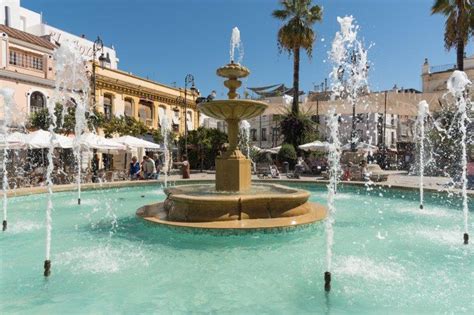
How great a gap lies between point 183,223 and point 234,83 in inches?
182

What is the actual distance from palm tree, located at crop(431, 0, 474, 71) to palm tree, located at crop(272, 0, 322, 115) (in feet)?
28.3

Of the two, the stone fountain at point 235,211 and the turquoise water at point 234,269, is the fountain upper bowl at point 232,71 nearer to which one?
the stone fountain at point 235,211

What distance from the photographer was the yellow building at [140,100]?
1238 inches

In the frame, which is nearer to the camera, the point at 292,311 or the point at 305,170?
the point at 292,311

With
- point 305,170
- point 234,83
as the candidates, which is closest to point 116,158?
point 305,170

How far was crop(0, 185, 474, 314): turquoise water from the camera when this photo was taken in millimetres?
4117

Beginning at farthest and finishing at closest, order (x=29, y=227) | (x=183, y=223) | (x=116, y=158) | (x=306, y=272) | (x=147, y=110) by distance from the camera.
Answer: (x=147, y=110)
(x=116, y=158)
(x=29, y=227)
(x=183, y=223)
(x=306, y=272)

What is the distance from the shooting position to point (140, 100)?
35.4 metres

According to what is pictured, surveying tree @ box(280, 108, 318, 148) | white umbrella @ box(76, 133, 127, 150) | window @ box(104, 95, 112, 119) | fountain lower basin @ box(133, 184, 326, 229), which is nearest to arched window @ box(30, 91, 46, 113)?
window @ box(104, 95, 112, 119)

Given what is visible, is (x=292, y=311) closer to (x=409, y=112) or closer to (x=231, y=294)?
(x=231, y=294)

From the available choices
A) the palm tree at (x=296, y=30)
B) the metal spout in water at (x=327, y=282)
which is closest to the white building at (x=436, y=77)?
the palm tree at (x=296, y=30)

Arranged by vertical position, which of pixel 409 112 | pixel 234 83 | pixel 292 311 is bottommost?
pixel 292 311

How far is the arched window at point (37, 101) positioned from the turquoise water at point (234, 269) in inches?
776

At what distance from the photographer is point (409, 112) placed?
3694 centimetres
